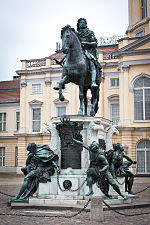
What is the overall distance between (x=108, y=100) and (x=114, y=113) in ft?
5.11

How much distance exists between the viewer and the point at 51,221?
7.21 meters

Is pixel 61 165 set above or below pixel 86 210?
above

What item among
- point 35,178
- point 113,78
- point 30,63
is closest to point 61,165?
point 35,178

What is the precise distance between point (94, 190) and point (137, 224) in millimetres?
2221

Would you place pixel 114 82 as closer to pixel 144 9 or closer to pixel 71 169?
pixel 144 9

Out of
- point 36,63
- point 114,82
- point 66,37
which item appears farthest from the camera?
point 36,63

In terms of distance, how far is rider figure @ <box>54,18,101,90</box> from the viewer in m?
10.7

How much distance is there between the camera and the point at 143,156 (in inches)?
1342

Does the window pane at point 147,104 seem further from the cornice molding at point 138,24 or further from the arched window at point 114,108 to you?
the cornice molding at point 138,24

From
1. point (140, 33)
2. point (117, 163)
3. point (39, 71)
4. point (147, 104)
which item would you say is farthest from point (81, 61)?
point (140, 33)

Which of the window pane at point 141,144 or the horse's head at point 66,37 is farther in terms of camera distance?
the window pane at point 141,144

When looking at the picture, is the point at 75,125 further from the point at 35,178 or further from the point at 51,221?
the point at 51,221

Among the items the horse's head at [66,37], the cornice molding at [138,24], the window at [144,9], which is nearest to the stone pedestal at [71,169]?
the horse's head at [66,37]

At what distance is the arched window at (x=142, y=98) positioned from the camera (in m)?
34.8
